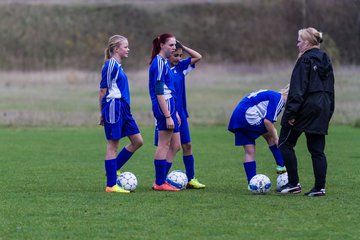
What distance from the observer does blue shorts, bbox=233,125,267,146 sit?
424 inches

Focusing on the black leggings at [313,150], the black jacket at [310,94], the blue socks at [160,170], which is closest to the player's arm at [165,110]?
the blue socks at [160,170]

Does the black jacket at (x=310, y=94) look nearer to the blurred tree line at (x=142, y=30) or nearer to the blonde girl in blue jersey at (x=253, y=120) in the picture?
the blonde girl in blue jersey at (x=253, y=120)

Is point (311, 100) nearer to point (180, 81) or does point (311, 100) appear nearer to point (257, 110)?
point (257, 110)

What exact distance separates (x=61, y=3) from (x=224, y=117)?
800 inches

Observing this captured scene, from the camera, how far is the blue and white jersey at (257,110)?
10.7m

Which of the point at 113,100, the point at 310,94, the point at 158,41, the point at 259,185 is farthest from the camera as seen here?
the point at 158,41

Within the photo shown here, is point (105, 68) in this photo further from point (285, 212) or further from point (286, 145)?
point (285, 212)

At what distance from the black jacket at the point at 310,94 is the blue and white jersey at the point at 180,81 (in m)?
1.88

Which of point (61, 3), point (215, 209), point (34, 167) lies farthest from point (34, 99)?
point (215, 209)

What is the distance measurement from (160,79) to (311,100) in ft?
6.12

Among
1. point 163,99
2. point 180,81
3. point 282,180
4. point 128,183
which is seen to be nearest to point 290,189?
point 282,180

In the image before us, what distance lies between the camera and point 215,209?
29.3 feet

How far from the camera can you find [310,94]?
31.8 ft

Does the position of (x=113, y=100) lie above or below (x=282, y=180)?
above
